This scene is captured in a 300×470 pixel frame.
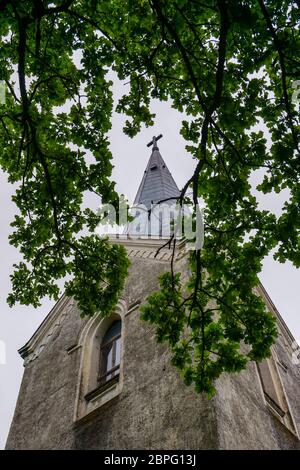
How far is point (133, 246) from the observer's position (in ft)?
42.4

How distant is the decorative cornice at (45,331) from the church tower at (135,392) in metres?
0.03

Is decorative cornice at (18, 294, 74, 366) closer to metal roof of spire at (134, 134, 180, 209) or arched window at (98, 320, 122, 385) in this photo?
arched window at (98, 320, 122, 385)

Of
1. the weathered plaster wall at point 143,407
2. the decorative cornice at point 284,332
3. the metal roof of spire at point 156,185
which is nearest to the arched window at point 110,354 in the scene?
the weathered plaster wall at point 143,407

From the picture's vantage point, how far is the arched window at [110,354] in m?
10.1

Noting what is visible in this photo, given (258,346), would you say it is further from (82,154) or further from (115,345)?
(115,345)

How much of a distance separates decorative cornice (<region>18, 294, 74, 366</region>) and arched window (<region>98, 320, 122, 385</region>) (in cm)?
202

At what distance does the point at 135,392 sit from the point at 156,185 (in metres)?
16.9

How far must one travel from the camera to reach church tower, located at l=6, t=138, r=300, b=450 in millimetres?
7477

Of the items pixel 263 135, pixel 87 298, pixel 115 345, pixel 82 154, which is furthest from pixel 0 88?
pixel 115 345

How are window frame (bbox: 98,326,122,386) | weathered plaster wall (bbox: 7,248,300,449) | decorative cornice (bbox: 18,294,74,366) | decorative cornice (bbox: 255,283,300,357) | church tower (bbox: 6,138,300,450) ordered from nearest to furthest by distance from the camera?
weathered plaster wall (bbox: 7,248,300,449)
church tower (bbox: 6,138,300,450)
window frame (bbox: 98,326,122,386)
decorative cornice (bbox: 18,294,74,366)
decorative cornice (bbox: 255,283,300,357)

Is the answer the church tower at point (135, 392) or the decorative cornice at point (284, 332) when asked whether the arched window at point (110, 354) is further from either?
the decorative cornice at point (284, 332)

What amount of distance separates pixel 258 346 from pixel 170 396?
2.25 metres

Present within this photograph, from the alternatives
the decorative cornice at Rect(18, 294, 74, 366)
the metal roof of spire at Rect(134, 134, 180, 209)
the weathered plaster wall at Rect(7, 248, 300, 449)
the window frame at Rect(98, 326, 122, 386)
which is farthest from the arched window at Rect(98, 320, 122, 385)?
the metal roof of spire at Rect(134, 134, 180, 209)
